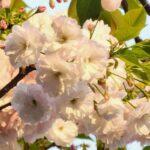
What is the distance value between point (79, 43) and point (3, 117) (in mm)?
363

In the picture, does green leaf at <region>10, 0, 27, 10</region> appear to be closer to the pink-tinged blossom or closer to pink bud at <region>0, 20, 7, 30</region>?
pink bud at <region>0, 20, 7, 30</region>

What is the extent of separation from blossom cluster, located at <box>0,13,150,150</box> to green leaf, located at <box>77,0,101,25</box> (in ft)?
1.18

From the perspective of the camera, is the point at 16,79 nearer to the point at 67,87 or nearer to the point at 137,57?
the point at 67,87

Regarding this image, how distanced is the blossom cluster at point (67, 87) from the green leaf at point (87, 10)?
36cm

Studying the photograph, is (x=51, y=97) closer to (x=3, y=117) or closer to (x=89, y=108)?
(x=89, y=108)

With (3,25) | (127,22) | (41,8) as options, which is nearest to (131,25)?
(127,22)

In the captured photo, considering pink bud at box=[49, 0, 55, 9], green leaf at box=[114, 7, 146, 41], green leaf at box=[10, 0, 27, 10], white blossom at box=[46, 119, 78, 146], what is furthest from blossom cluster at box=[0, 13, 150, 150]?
green leaf at box=[10, 0, 27, 10]

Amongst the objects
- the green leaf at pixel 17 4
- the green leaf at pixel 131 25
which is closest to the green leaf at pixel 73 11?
the green leaf at pixel 131 25

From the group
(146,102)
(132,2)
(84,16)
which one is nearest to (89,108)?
(146,102)

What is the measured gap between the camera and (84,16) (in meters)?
1.95

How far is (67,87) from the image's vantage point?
1.34 m

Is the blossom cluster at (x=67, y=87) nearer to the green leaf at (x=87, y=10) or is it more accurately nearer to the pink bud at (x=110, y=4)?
the pink bud at (x=110, y=4)

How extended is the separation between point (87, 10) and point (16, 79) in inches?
22.7

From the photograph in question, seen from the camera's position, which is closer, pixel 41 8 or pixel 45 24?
pixel 45 24
